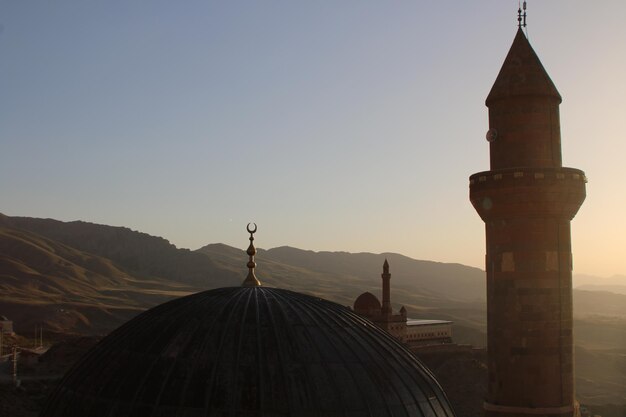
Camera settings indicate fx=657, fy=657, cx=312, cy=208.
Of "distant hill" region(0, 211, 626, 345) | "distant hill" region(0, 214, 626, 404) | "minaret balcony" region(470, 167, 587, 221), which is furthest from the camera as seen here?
"distant hill" region(0, 211, 626, 345)

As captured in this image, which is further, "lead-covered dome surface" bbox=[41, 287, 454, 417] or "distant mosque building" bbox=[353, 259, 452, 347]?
"distant mosque building" bbox=[353, 259, 452, 347]

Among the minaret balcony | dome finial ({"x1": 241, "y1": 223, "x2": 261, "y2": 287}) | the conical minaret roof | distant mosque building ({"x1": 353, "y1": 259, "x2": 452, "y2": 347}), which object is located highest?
the conical minaret roof

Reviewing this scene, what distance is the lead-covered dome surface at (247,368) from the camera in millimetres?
7594

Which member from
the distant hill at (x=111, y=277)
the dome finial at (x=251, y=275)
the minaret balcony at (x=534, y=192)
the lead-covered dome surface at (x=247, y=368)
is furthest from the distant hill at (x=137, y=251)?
the lead-covered dome surface at (x=247, y=368)

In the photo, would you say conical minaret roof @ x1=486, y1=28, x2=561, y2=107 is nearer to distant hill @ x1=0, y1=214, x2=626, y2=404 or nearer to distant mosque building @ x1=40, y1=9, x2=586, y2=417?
distant mosque building @ x1=40, y1=9, x2=586, y2=417

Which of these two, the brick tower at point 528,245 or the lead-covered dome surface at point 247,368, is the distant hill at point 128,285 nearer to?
the brick tower at point 528,245

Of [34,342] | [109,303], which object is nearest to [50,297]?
[109,303]

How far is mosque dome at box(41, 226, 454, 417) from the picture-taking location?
759 cm

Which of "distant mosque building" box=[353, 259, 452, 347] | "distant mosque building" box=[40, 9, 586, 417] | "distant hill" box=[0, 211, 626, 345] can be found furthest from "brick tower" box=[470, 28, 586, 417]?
"distant hill" box=[0, 211, 626, 345]

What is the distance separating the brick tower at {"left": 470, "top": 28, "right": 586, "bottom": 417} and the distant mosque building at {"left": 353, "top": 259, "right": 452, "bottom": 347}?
55.7 ft

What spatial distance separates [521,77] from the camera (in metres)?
16.8

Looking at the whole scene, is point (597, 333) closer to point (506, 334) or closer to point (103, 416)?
point (506, 334)

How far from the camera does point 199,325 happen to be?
852cm

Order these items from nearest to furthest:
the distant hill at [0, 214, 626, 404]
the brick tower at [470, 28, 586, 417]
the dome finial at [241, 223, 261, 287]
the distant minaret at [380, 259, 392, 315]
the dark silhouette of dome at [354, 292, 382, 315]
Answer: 1. the dome finial at [241, 223, 261, 287]
2. the brick tower at [470, 28, 586, 417]
3. the distant minaret at [380, 259, 392, 315]
4. the dark silhouette of dome at [354, 292, 382, 315]
5. the distant hill at [0, 214, 626, 404]
